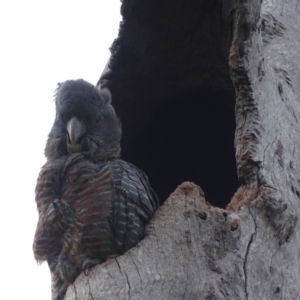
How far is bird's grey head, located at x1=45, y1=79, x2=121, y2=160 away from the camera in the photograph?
13.8ft

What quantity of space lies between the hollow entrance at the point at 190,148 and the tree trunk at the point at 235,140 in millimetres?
61

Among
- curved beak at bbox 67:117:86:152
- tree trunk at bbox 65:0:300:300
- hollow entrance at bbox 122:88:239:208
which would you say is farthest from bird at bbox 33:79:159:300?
hollow entrance at bbox 122:88:239:208

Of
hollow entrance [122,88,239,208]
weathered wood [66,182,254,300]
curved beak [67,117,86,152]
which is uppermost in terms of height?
curved beak [67,117,86,152]

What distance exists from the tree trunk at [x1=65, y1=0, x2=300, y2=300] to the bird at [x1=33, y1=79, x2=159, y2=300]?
18cm

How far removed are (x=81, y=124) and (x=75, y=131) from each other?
115 mm

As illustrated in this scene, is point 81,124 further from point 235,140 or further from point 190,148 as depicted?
point 190,148

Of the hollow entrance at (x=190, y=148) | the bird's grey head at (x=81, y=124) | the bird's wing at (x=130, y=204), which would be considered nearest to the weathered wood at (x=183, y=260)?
the bird's wing at (x=130, y=204)

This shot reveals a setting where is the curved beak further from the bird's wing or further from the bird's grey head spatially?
the bird's wing

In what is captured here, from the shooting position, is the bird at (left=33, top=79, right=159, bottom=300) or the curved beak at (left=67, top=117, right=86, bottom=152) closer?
the bird at (left=33, top=79, right=159, bottom=300)

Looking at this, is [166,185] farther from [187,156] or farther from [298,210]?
[298,210]

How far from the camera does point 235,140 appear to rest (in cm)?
356

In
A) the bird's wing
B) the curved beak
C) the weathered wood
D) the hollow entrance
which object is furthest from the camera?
the hollow entrance

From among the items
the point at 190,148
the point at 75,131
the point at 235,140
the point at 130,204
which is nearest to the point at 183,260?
the point at 130,204

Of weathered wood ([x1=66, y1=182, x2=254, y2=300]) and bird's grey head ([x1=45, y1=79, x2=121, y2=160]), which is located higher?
bird's grey head ([x1=45, y1=79, x2=121, y2=160])
